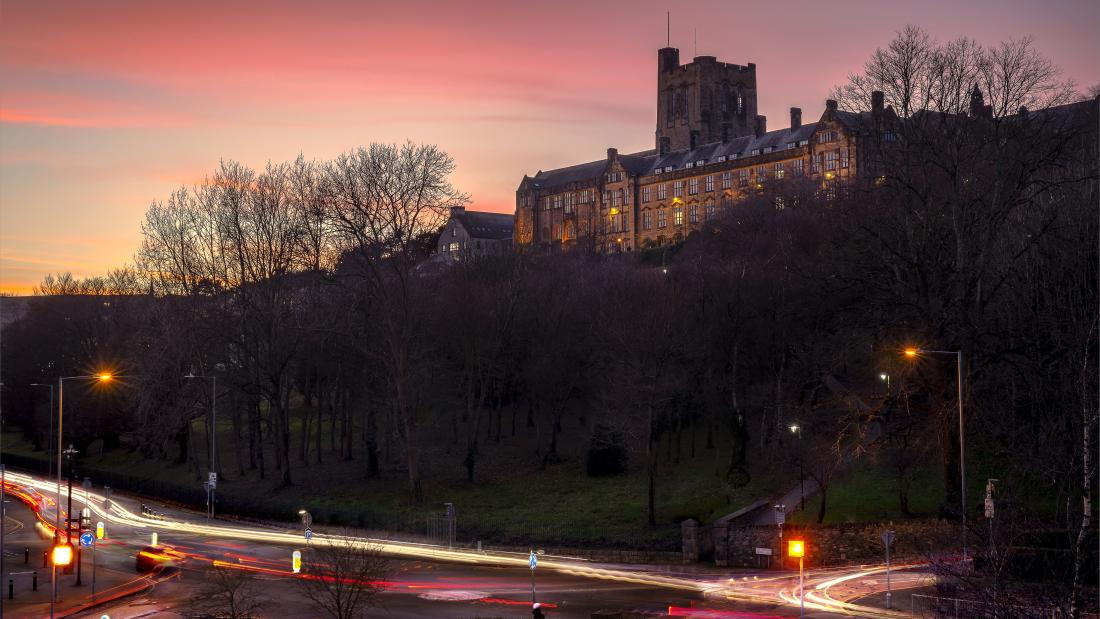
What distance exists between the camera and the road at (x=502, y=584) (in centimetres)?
3509

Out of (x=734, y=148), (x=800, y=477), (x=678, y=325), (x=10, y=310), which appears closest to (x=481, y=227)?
(x=734, y=148)

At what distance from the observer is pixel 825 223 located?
230 ft

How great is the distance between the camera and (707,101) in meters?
172

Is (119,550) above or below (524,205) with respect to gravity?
below

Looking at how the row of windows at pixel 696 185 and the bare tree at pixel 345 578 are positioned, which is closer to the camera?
the bare tree at pixel 345 578

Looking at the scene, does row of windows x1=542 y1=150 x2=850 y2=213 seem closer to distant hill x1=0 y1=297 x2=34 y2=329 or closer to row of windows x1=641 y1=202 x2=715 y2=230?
row of windows x1=641 y1=202 x2=715 y2=230

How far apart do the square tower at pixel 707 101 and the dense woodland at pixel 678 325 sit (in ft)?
261

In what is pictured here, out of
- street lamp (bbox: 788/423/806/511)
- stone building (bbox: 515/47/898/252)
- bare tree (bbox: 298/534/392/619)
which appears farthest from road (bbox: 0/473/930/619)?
stone building (bbox: 515/47/898/252)

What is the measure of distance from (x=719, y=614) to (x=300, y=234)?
147 ft

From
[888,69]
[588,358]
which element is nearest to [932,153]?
[888,69]

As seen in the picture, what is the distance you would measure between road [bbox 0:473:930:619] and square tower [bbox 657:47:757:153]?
128 meters

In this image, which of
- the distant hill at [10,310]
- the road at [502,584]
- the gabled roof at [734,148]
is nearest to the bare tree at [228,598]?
the road at [502,584]

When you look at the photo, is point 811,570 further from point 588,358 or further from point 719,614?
point 588,358

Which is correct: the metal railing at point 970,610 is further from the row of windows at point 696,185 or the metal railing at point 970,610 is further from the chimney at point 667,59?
the chimney at point 667,59
